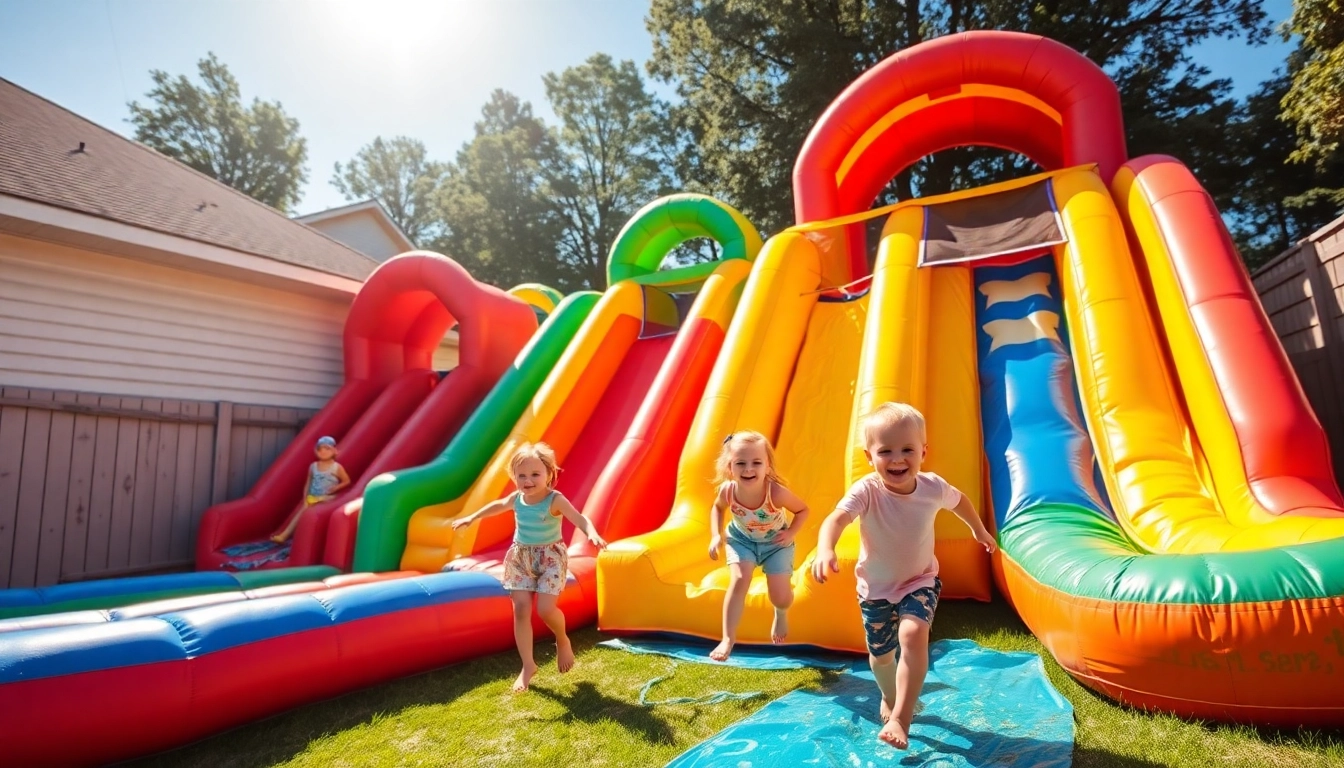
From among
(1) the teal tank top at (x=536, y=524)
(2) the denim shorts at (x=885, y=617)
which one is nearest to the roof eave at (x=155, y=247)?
(1) the teal tank top at (x=536, y=524)

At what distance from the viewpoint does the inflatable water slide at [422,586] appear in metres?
2.62

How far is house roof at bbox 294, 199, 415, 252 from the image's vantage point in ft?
54.9

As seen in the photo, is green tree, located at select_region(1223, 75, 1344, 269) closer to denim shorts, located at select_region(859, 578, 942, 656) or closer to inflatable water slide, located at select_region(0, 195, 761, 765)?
inflatable water slide, located at select_region(0, 195, 761, 765)

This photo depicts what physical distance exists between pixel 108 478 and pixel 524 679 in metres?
5.67

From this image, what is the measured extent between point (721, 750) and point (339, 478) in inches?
225

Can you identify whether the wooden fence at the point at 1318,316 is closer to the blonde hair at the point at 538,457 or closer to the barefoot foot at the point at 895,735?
the barefoot foot at the point at 895,735

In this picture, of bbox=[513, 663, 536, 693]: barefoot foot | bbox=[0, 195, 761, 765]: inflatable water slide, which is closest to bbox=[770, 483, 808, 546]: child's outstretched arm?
bbox=[513, 663, 536, 693]: barefoot foot

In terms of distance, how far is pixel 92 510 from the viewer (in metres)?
6.56

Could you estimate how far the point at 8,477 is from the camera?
Answer: 6062mm

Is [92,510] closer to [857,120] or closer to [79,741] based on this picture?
[79,741]

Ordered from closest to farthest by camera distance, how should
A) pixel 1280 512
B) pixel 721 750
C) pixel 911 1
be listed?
pixel 721 750
pixel 1280 512
pixel 911 1

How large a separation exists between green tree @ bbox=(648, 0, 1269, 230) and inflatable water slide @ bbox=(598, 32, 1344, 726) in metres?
10.3

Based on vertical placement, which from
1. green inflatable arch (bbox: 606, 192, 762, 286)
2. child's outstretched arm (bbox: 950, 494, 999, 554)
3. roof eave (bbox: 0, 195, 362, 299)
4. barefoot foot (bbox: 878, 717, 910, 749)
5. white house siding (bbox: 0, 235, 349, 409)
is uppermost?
green inflatable arch (bbox: 606, 192, 762, 286)

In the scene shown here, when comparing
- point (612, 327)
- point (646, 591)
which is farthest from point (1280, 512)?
point (612, 327)
